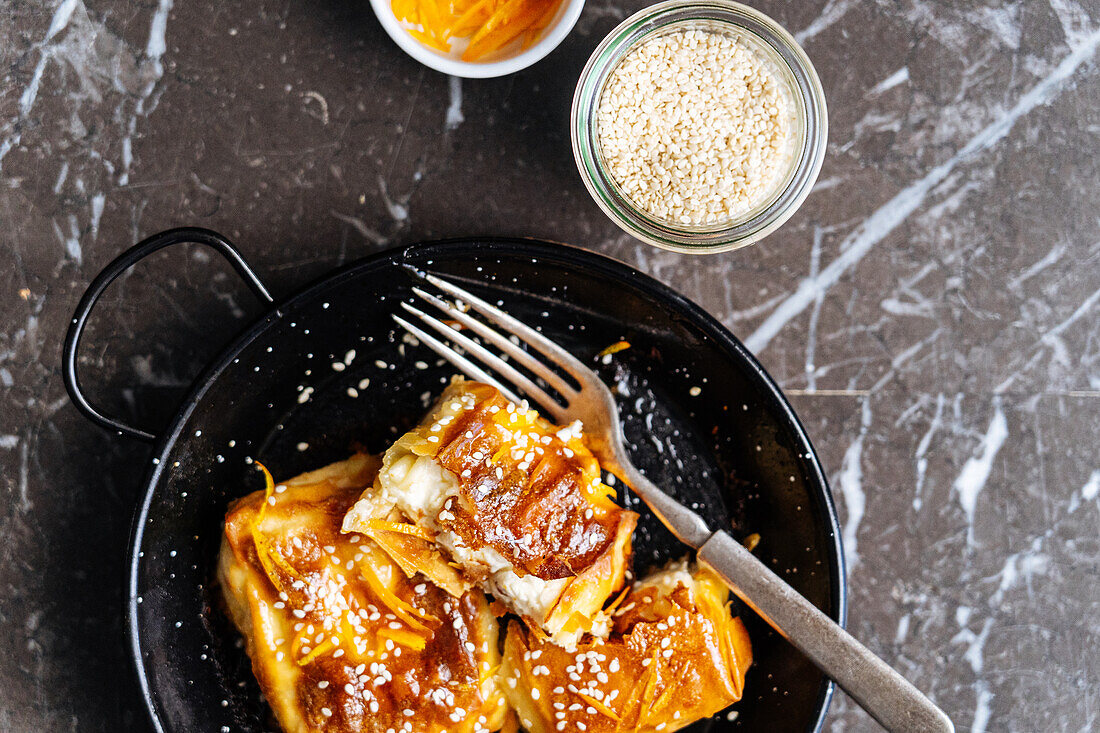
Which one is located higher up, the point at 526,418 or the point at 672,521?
the point at 526,418

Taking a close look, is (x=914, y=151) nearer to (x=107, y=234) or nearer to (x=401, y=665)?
(x=401, y=665)

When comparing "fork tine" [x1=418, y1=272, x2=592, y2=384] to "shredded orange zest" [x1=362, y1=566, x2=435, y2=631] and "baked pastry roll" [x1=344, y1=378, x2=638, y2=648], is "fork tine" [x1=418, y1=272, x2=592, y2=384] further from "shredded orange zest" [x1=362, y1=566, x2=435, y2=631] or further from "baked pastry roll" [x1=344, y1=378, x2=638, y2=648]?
"shredded orange zest" [x1=362, y1=566, x2=435, y2=631]

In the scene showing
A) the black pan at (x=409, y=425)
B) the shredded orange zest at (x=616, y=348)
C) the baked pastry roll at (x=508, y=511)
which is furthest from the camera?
the shredded orange zest at (x=616, y=348)

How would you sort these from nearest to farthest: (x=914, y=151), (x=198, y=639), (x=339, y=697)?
(x=339, y=697), (x=198, y=639), (x=914, y=151)

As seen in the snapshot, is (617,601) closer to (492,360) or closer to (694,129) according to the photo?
(492,360)

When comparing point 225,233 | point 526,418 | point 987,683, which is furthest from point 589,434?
point 987,683

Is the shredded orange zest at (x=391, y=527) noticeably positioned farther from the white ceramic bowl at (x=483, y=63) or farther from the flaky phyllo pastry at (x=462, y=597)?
the white ceramic bowl at (x=483, y=63)

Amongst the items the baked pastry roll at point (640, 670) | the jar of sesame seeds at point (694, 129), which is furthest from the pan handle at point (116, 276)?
the baked pastry roll at point (640, 670)
